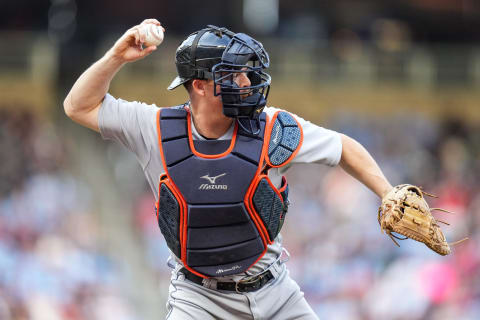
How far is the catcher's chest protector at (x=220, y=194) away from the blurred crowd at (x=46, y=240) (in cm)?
631

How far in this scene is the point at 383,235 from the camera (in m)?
10.5

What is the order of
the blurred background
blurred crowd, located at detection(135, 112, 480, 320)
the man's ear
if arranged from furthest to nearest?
the blurred background < blurred crowd, located at detection(135, 112, 480, 320) < the man's ear

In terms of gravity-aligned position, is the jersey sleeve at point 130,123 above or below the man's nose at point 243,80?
below

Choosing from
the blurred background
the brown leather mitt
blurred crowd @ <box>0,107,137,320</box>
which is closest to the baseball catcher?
the brown leather mitt

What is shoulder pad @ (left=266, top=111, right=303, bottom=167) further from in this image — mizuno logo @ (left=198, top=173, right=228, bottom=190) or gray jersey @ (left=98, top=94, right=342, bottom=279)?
mizuno logo @ (left=198, top=173, right=228, bottom=190)

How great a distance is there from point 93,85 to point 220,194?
77 cm

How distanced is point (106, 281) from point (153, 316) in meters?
0.93

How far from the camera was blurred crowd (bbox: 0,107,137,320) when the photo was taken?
9.84 m

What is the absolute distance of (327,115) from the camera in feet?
47.9

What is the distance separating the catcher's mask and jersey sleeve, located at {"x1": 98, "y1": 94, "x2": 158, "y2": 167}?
0.68 ft

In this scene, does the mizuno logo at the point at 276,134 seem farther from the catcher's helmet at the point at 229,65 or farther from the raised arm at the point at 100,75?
the raised arm at the point at 100,75

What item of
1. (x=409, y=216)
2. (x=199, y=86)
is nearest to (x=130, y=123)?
(x=199, y=86)

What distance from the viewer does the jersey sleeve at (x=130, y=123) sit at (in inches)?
146

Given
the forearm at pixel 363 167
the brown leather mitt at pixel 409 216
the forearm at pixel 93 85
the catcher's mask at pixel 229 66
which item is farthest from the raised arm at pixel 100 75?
the brown leather mitt at pixel 409 216
